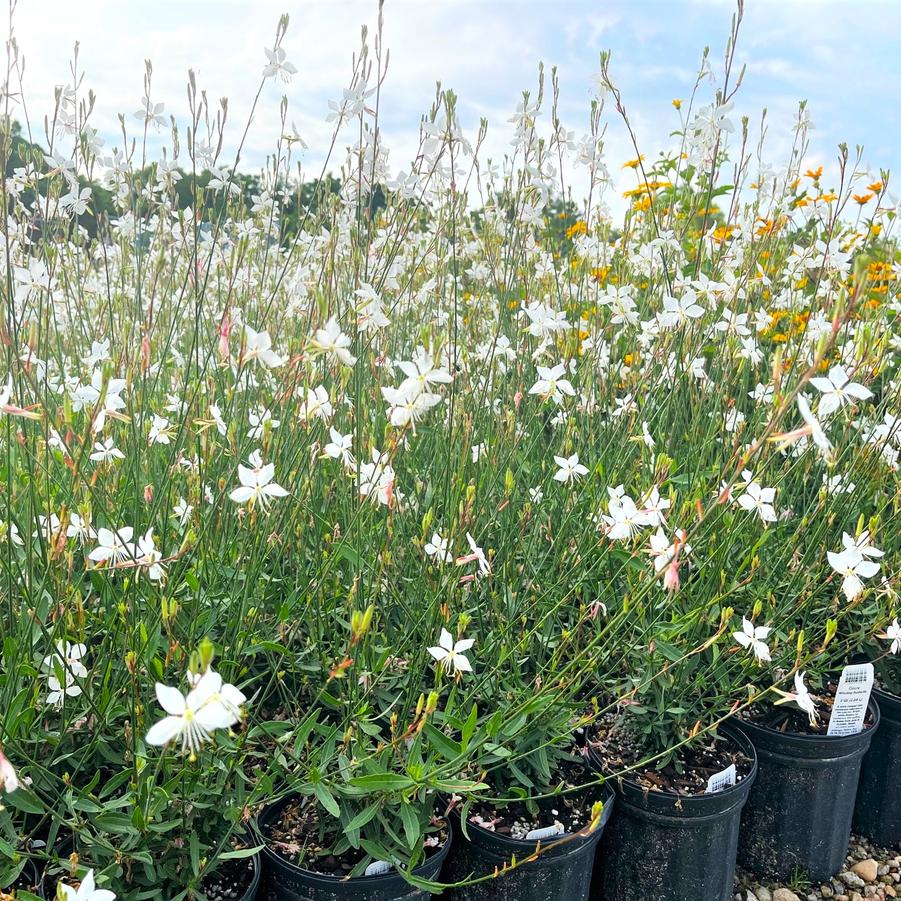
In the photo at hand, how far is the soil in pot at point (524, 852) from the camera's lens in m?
1.62

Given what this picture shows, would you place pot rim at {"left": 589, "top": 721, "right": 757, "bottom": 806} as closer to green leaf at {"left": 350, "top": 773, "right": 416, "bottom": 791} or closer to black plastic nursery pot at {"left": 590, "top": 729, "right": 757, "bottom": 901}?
black plastic nursery pot at {"left": 590, "top": 729, "right": 757, "bottom": 901}

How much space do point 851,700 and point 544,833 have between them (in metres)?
0.92

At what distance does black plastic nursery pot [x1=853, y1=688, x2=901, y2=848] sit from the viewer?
237 cm

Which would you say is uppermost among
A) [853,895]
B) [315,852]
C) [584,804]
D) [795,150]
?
[795,150]

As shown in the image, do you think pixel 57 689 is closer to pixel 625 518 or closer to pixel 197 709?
pixel 197 709

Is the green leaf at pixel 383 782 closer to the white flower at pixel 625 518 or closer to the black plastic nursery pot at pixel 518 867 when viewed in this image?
the black plastic nursery pot at pixel 518 867

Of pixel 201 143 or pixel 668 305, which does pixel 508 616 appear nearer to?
pixel 668 305

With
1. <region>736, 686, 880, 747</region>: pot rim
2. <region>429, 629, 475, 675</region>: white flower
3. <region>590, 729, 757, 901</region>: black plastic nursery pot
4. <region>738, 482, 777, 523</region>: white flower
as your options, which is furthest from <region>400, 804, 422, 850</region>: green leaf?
<region>736, 686, 880, 747</region>: pot rim

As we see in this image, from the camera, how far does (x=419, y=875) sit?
1.49 m

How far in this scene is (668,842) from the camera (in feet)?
6.10

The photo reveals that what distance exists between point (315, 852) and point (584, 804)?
1.98 ft

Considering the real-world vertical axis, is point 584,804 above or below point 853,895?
above

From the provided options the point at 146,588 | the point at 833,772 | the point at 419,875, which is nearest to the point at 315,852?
the point at 419,875

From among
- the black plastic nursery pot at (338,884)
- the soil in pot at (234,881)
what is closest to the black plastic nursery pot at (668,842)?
the black plastic nursery pot at (338,884)
